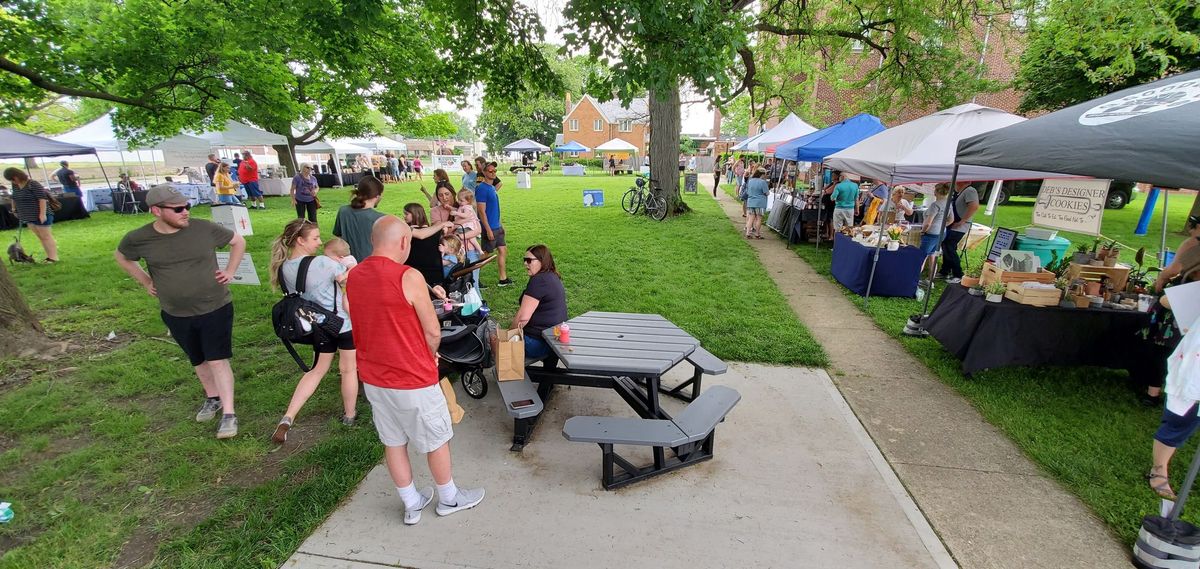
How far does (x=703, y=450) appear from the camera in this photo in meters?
3.37

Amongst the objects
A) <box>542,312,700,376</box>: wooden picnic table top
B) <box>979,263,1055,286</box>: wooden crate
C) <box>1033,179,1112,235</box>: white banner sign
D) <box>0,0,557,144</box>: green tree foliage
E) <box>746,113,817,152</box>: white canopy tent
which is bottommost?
<box>542,312,700,376</box>: wooden picnic table top

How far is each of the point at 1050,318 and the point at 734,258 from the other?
5.33m

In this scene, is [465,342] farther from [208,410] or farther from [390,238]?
[208,410]

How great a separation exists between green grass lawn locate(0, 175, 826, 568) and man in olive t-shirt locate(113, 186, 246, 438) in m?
0.51

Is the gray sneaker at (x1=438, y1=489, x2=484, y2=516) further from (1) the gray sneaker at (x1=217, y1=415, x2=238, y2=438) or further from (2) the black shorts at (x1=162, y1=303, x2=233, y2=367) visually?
(2) the black shorts at (x1=162, y1=303, x2=233, y2=367)

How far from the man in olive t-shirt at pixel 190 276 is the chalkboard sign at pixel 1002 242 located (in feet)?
24.9

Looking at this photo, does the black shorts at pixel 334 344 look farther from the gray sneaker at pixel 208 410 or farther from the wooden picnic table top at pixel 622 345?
the wooden picnic table top at pixel 622 345

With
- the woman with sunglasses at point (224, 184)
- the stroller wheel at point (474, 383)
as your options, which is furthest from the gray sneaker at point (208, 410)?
the woman with sunglasses at point (224, 184)

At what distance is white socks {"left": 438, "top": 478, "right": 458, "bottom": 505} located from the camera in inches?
110

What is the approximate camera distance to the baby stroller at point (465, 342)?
12.8ft

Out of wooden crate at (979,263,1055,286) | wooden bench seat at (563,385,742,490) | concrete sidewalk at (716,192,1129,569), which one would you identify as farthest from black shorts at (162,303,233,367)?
wooden crate at (979,263,1055,286)

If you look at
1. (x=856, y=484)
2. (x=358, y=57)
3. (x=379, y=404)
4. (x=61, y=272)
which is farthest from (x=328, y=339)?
(x=61, y=272)

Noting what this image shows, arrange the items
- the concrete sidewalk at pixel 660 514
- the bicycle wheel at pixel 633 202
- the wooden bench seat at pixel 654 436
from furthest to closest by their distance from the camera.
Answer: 1. the bicycle wheel at pixel 633 202
2. the wooden bench seat at pixel 654 436
3. the concrete sidewalk at pixel 660 514

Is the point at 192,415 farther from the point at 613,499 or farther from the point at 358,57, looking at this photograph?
the point at 358,57
